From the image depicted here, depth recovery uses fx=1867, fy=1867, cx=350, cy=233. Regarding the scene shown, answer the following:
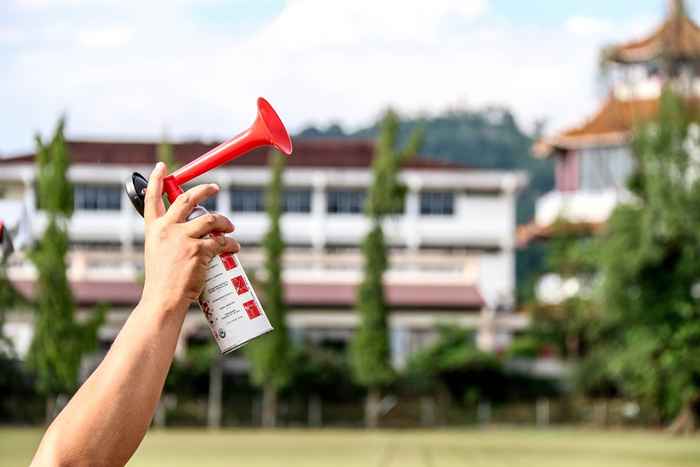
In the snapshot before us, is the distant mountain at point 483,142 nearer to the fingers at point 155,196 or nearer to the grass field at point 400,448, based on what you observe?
the grass field at point 400,448

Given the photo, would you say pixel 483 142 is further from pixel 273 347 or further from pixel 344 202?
pixel 273 347

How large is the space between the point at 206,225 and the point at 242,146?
28 cm

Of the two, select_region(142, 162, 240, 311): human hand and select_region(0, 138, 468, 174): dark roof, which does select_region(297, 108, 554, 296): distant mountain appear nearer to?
select_region(0, 138, 468, 174): dark roof

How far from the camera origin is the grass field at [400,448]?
2291cm

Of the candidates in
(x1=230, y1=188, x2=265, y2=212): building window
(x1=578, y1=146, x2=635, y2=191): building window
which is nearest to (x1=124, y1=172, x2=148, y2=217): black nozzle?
(x1=578, y1=146, x2=635, y2=191): building window

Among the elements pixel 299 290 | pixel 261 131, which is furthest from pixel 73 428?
pixel 299 290

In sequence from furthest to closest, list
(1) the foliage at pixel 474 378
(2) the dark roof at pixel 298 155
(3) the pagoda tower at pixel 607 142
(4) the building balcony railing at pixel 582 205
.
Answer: (2) the dark roof at pixel 298 155 → (4) the building balcony railing at pixel 582 205 → (3) the pagoda tower at pixel 607 142 → (1) the foliage at pixel 474 378

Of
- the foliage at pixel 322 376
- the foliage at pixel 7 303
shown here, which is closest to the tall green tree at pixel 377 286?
the foliage at pixel 322 376

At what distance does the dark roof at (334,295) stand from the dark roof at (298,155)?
508cm

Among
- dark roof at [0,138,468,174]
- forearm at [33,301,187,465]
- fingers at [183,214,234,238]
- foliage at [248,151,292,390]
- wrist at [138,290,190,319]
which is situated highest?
dark roof at [0,138,468,174]

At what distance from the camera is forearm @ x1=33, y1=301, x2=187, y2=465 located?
1.45 m

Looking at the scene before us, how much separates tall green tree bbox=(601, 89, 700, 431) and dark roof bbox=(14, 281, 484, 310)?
40.7 ft

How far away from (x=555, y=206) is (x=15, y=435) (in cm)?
2190

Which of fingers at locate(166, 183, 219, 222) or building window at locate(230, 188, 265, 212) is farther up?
building window at locate(230, 188, 265, 212)
